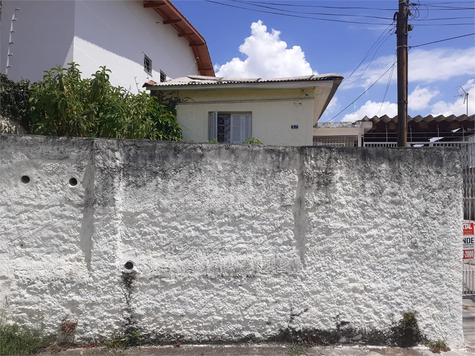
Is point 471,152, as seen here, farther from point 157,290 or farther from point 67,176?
point 67,176

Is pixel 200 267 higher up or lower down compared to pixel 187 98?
lower down

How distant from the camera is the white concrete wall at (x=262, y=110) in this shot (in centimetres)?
838

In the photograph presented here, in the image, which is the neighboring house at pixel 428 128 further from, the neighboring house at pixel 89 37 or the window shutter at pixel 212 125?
the neighboring house at pixel 89 37

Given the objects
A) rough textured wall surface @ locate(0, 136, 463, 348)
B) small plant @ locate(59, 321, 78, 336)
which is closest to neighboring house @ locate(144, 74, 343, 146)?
rough textured wall surface @ locate(0, 136, 463, 348)

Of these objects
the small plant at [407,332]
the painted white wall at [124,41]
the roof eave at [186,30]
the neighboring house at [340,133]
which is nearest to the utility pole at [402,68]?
the neighboring house at [340,133]

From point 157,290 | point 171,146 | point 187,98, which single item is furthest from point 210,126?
point 157,290

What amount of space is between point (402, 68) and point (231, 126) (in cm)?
399

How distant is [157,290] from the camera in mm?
3861

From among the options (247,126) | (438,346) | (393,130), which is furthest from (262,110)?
(438,346)

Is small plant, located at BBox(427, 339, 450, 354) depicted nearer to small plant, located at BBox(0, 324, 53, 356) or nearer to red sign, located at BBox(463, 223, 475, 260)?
red sign, located at BBox(463, 223, 475, 260)

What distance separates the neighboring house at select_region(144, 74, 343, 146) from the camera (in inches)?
325

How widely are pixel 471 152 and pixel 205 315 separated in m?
5.22

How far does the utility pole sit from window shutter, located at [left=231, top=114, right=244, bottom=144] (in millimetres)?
3601

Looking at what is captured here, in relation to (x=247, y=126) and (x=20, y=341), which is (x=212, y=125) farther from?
(x=20, y=341)
